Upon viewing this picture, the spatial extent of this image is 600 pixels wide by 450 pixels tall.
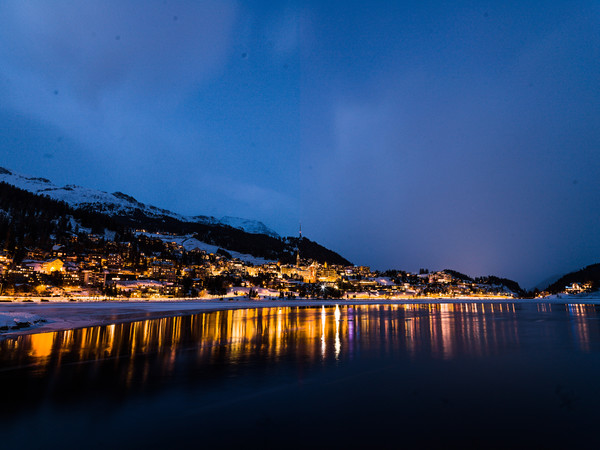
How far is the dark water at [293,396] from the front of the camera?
814 centimetres

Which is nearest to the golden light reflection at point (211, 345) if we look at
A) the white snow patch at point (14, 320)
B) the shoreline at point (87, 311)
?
the shoreline at point (87, 311)

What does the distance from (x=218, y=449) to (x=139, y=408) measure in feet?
12.6

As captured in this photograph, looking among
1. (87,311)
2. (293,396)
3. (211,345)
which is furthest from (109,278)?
(293,396)

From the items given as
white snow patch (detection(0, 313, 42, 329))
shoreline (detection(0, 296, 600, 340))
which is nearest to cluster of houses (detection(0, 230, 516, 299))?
shoreline (detection(0, 296, 600, 340))

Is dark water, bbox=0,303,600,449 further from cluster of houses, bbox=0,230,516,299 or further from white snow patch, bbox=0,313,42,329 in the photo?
cluster of houses, bbox=0,230,516,299

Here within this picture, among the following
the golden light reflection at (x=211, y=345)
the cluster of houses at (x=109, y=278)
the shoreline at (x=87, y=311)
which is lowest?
the golden light reflection at (x=211, y=345)

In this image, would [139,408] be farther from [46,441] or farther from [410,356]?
[410,356]

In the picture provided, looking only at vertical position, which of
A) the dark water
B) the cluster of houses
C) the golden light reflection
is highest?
the cluster of houses

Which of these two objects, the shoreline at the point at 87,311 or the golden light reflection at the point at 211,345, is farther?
the shoreline at the point at 87,311

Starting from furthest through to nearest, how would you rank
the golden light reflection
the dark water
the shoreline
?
the shoreline → the golden light reflection → the dark water

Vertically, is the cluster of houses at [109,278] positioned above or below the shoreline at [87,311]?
above

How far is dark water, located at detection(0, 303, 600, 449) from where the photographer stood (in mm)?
8141

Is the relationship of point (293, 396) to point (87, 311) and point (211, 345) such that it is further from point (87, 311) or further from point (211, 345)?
point (87, 311)

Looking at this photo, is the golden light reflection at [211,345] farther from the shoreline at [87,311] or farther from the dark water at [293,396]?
the shoreline at [87,311]
